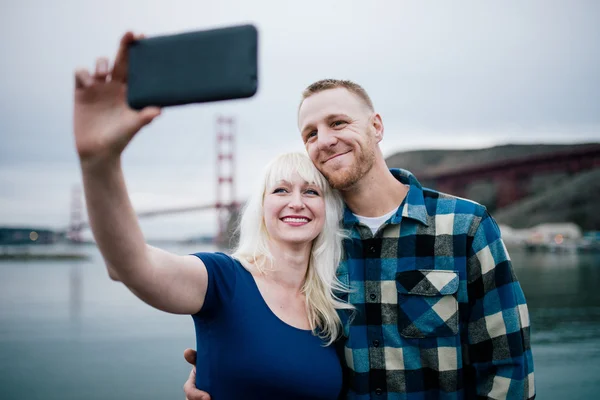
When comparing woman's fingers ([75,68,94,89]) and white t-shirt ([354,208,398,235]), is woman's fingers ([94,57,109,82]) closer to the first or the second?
woman's fingers ([75,68,94,89])

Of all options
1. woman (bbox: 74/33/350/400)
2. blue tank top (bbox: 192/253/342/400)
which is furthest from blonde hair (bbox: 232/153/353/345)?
blue tank top (bbox: 192/253/342/400)

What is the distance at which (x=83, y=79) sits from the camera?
692 millimetres

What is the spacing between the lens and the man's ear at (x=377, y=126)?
1.88m

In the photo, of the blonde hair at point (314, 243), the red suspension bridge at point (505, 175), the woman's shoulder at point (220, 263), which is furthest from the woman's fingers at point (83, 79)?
the red suspension bridge at point (505, 175)

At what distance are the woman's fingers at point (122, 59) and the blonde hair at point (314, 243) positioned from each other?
981mm

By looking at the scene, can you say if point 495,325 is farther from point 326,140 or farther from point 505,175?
point 505,175

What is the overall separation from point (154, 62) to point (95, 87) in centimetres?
10

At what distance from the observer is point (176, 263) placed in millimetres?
1224

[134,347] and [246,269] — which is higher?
[246,269]

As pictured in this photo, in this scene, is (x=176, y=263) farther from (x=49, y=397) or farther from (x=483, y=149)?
(x=483, y=149)

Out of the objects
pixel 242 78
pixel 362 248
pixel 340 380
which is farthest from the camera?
pixel 362 248

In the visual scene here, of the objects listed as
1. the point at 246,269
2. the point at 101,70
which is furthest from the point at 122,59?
the point at 246,269

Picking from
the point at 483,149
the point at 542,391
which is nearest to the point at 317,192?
the point at 542,391

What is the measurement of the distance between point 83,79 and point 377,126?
1.37 m
